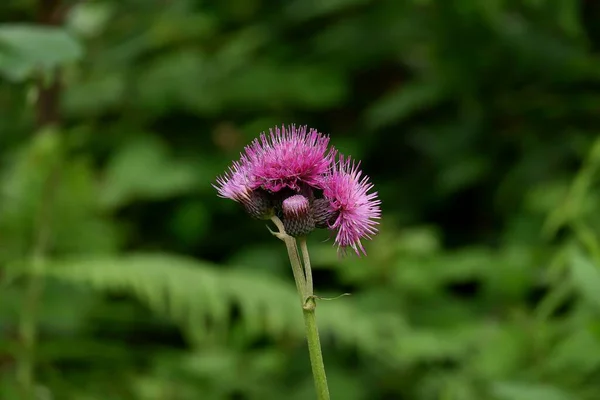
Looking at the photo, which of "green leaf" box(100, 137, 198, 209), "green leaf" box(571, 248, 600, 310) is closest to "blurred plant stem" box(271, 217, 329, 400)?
"green leaf" box(571, 248, 600, 310)

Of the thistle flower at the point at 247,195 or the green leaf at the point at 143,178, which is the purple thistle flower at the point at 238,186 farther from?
the green leaf at the point at 143,178

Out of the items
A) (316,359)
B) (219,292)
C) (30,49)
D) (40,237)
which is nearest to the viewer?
(316,359)

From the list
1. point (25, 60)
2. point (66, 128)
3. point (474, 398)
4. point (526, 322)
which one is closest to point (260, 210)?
point (25, 60)

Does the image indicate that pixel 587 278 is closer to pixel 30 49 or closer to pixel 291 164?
pixel 291 164

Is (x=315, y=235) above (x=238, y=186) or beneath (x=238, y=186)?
above

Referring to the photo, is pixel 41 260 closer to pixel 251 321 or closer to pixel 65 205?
pixel 65 205

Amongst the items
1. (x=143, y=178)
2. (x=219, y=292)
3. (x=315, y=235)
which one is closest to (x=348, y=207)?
(x=219, y=292)

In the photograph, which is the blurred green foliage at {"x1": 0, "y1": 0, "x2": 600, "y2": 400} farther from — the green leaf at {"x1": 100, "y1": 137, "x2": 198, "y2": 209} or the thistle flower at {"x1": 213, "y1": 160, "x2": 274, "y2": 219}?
the thistle flower at {"x1": 213, "y1": 160, "x2": 274, "y2": 219}
